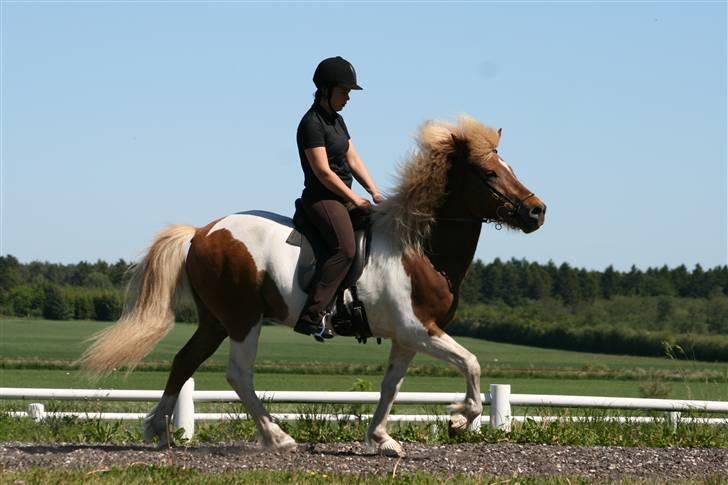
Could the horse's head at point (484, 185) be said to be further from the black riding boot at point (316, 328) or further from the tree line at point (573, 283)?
the tree line at point (573, 283)

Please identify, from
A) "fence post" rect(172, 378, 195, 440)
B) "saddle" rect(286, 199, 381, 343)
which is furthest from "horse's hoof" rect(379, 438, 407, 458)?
"fence post" rect(172, 378, 195, 440)

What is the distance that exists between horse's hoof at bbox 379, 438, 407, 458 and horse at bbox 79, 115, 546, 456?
10 millimetres

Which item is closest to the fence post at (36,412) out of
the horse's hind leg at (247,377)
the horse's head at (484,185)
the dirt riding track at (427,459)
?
the dirt riding track at (427,459)

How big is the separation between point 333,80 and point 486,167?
1.33 meters

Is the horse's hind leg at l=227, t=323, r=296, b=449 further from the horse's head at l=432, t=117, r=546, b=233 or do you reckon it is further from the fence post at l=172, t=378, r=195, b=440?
the horse's head at l=432, t=117, r=546, b=233

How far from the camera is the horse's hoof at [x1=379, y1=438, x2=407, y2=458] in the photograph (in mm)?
9172

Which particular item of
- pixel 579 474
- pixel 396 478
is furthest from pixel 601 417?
pixel 396 478

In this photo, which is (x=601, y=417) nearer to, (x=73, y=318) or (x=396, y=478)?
(x=396, y=478)

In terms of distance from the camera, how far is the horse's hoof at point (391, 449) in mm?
9172

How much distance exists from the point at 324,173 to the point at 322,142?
264mm

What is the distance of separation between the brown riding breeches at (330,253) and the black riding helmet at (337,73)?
894mm

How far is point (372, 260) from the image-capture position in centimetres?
921

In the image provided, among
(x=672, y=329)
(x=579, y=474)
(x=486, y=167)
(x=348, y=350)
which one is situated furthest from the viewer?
(x=672, y=329)

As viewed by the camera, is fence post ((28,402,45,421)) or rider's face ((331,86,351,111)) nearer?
rider's face ((331,86,351,111))
